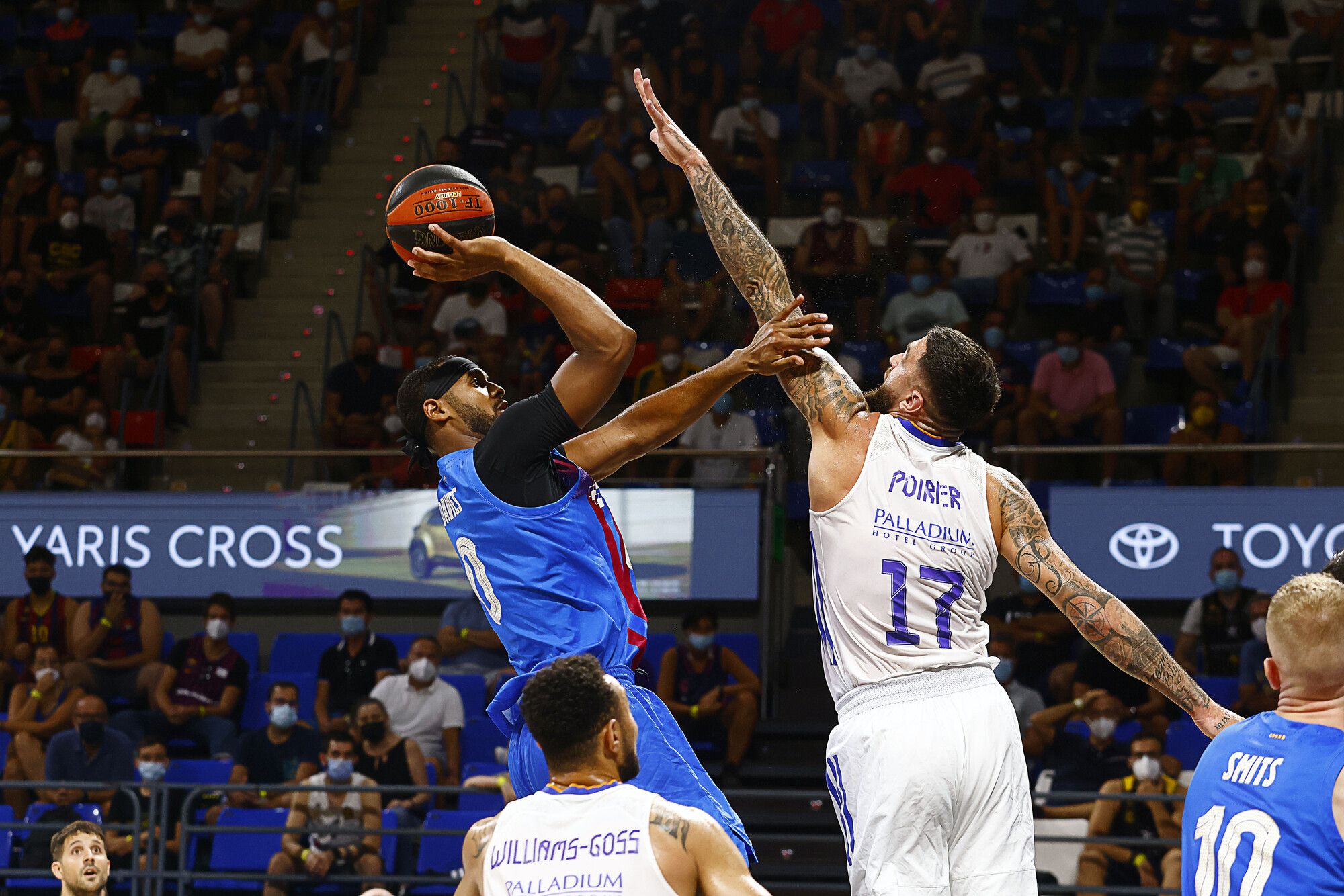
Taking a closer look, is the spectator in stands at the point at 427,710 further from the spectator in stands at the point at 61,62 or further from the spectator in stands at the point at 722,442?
the spectator in stands at the point at 61,62

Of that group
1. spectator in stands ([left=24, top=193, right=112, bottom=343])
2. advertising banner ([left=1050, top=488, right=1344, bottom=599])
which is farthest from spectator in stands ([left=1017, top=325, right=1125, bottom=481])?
spectator in stands ([left=24, top=193, right=112, bottom=343])

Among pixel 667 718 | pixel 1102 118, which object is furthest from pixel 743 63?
pixel 667 718

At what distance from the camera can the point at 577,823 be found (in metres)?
3.15

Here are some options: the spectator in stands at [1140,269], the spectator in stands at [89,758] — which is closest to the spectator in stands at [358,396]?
the spectator in stands at [89,758]

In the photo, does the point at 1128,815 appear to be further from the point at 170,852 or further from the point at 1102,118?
the point at 1102,118

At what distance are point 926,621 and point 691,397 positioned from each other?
36.4 inches

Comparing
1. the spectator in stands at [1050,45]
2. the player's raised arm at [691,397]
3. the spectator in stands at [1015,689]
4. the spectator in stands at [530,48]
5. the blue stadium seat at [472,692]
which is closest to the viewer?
the player's raised arm at [691,397]

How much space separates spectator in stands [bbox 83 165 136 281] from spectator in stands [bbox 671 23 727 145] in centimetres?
556

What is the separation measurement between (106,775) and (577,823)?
8.23 m

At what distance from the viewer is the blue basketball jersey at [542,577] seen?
14.0 ft

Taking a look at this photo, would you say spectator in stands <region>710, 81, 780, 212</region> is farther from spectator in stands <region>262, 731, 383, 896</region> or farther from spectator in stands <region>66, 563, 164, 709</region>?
spectator in stands <region>262, 731, 383, 896</region>

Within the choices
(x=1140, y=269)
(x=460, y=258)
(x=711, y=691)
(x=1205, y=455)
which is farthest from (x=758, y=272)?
(x=1140, y=269)

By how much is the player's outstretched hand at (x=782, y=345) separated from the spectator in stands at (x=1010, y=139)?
382 inches

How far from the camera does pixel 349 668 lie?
10.8m
